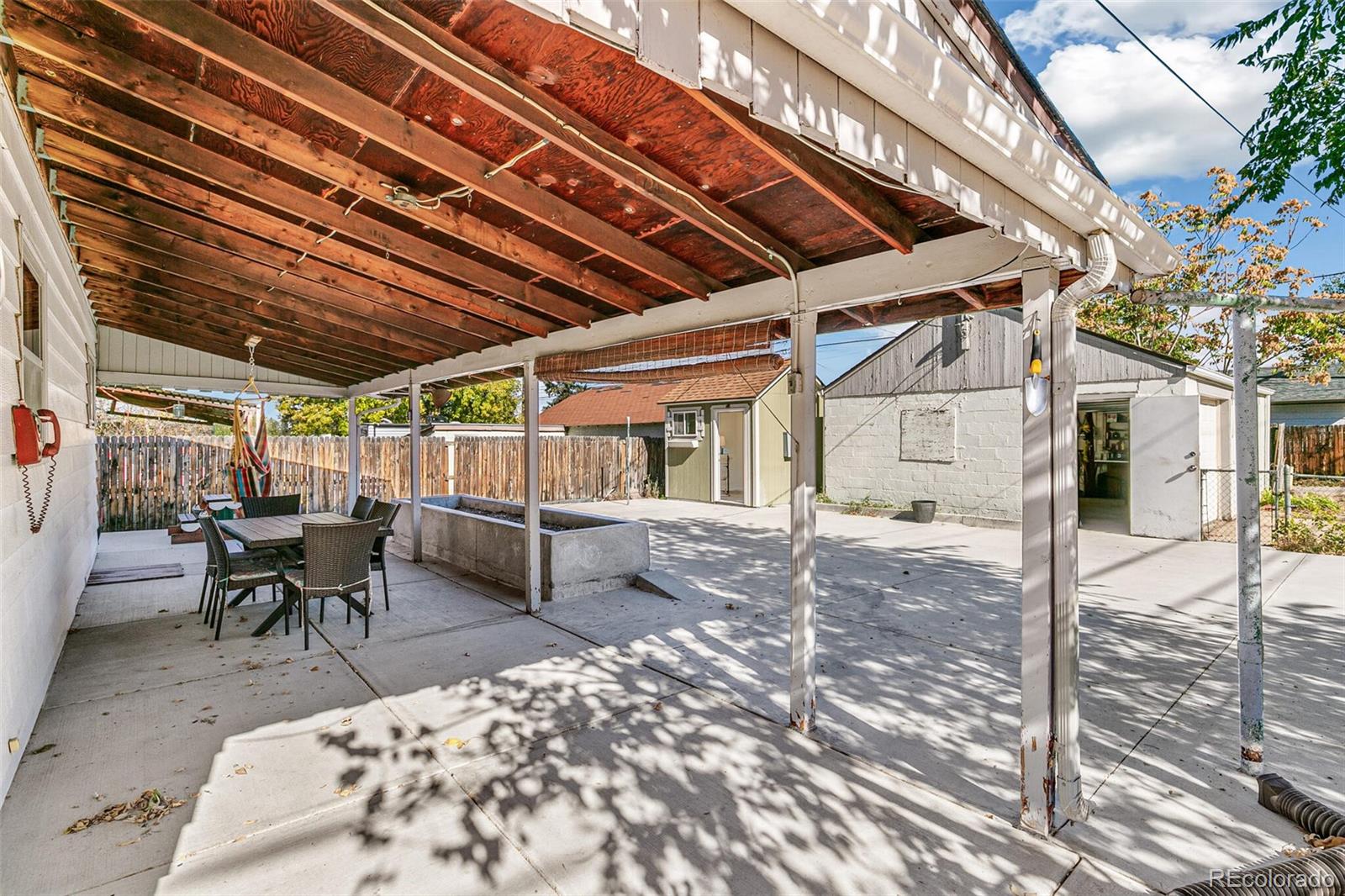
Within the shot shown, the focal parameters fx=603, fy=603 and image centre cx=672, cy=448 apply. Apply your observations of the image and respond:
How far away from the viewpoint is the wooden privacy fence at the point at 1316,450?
13812mm

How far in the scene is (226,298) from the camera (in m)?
4.82

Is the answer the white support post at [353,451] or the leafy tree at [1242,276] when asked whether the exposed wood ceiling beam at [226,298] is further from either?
the leafy tree at [1242,276]

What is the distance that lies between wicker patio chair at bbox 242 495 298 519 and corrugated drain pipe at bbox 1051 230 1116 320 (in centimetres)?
712

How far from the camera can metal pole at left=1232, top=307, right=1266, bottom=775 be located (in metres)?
2.71

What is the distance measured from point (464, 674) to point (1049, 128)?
178 inches

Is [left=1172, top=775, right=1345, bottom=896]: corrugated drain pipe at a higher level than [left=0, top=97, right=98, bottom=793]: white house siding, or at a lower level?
lower

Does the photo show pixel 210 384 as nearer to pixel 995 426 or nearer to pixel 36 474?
pixel 36 474

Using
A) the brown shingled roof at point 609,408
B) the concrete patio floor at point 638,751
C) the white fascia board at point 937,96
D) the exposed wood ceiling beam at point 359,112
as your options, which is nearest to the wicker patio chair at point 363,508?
the concrete patio floor at point 638,751

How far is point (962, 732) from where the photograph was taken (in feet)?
10.2

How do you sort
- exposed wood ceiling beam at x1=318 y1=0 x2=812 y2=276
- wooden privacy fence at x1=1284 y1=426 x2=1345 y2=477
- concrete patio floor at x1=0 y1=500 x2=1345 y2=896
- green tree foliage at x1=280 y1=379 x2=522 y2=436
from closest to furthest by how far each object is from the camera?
exposed wood ceiling beam at x1=318 y1=0 x2=812 y2=276, concrete patio floor at x1=0 y1=500 x2=1345 y2=896, wooden privacy fence at x1=1284 y1=426 x2=1345 y2=477, green tree foliage at x1=280 y1=379 x2=522 y2=436

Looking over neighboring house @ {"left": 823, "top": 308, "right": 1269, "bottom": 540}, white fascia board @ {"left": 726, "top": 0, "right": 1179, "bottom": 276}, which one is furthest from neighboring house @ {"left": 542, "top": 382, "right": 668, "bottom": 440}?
white fascia board @ {"left": 726, "top": 0, "right": 1179, "bottom": 276}

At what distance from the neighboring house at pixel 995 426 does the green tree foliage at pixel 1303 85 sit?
15.0 ft

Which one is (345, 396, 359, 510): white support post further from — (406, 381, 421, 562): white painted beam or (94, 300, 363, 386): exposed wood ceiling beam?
(406, 381, 421, 562): white painted beam

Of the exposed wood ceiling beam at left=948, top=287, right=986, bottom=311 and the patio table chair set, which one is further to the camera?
the patio table chair set
